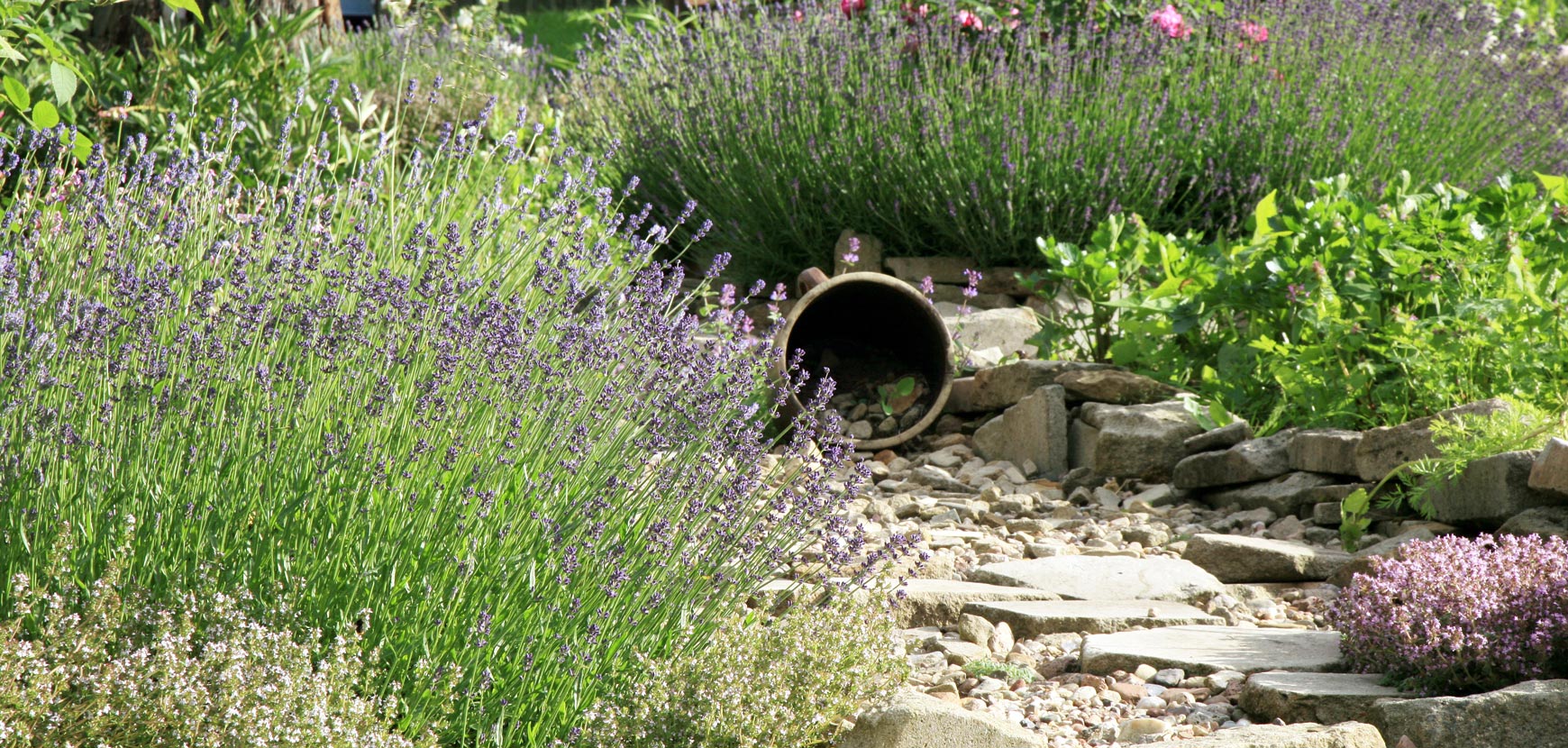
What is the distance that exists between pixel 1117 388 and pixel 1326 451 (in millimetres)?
742

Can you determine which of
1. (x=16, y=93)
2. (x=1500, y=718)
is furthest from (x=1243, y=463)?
(x=16, y=93)

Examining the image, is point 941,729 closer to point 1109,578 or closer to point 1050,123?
point 1109,578

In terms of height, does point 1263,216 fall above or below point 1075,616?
above

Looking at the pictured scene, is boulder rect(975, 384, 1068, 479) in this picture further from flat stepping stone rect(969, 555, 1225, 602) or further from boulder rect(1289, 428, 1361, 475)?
flat stepping stone rect(969, 555, 1225, 602)

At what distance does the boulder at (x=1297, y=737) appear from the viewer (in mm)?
2020

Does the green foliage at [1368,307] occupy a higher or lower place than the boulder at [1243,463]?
higher

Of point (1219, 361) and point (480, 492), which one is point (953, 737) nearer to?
point (480, 492)

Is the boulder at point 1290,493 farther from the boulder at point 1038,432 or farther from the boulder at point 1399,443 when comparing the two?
the boulder at point 1038,432

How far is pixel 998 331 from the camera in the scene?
4992 millimetres

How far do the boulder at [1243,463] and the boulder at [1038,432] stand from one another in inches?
16.4

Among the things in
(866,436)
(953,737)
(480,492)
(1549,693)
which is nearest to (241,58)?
(866,436)

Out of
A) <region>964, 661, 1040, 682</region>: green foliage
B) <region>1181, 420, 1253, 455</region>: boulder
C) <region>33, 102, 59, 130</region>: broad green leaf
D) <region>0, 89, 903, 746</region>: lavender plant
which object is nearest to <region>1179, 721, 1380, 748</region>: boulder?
<region>964, 661, 1040, 682</region>: green foliage

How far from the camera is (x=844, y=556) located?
219 centimetres

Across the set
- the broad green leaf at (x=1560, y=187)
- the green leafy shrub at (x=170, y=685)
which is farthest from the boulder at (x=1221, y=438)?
the green leafy shrub at (x=170, y=685)
